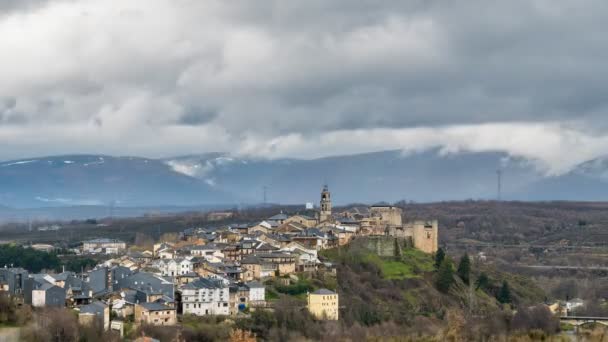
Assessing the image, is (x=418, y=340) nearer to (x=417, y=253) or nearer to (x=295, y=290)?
(x=295, y=290)

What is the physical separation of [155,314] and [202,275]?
8.81 meters

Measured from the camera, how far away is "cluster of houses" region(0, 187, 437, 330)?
5184 centimetres

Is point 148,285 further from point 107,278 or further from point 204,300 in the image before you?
point 107,278

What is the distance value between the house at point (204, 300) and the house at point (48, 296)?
5855mm

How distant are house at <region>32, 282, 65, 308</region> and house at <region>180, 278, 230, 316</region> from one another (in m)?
5.85

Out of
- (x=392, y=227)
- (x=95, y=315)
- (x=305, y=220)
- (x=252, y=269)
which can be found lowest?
(x=95, y=315)

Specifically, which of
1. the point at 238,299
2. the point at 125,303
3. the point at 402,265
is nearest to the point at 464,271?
the point at 402,265

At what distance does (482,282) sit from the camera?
7119 centimetres

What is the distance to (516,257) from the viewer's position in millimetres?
105438

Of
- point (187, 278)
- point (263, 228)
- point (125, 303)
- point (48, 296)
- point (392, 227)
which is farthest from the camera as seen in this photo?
point (263, 228)

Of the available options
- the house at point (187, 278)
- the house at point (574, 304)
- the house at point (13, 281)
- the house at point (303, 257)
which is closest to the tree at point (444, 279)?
the house at point (574, 304)

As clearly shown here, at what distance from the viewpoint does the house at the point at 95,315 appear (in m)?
46.6

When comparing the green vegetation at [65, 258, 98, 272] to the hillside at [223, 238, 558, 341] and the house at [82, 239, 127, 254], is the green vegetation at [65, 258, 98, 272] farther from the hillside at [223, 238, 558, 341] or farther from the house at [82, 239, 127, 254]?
the hillside at [223, 238, 558, 341]

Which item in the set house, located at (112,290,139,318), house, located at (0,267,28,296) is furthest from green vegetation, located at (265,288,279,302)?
house, located at (0,267,28,296)
